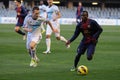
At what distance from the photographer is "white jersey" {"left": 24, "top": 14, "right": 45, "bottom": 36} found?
652 inches

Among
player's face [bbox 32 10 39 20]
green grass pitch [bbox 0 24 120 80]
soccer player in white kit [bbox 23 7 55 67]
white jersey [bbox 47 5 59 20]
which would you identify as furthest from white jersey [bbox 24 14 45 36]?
white jersey [bbox 47 5 59 20]

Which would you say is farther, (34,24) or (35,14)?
(34,24)

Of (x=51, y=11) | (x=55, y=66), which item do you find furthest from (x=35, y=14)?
(x=51, y=11)

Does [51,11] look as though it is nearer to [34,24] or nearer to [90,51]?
[34,24]

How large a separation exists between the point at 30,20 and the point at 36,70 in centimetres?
197

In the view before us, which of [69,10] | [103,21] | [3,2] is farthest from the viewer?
[3,2]

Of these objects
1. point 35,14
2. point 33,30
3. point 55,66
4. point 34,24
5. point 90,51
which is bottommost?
point 55,66

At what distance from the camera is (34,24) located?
16.8 m

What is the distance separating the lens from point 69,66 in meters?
16.9

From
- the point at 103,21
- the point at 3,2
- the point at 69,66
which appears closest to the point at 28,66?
the point at 69,66

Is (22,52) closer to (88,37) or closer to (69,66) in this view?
(69,66)

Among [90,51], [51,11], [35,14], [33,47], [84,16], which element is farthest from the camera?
[51,11]

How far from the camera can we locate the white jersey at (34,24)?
54.3ft

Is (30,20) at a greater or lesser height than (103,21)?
greater
